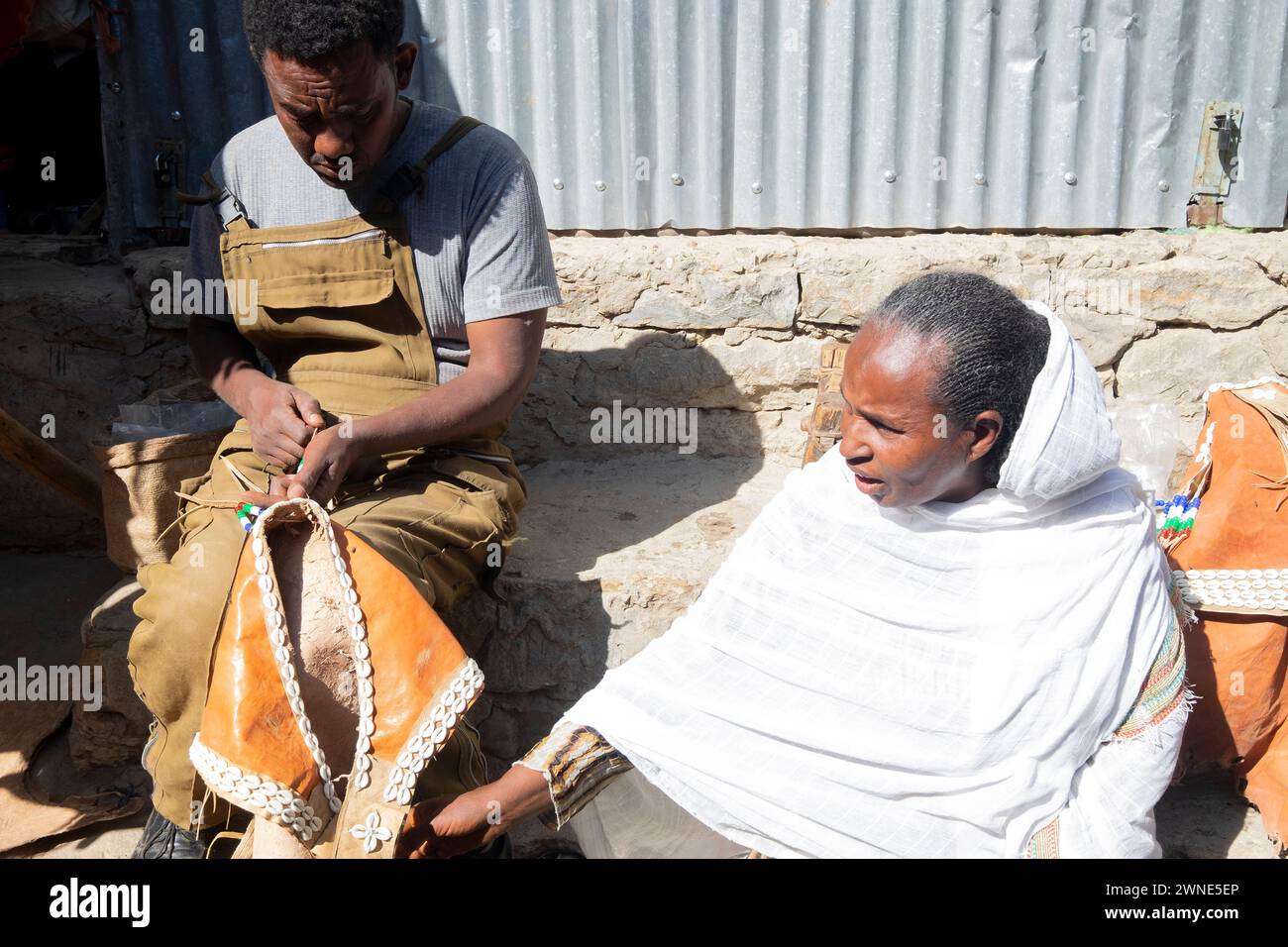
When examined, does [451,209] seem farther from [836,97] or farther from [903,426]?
[836,97]

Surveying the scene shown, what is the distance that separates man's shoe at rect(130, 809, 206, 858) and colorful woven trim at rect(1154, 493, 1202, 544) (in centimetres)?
231

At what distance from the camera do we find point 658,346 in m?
3.67

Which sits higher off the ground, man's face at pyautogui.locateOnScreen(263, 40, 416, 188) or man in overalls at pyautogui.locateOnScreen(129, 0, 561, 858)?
man's face at pyautogui.locateOnScreen(263, 40, 416, 188)

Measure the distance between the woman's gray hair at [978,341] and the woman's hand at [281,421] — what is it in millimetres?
1281

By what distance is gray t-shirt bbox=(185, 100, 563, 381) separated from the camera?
8.52 ft

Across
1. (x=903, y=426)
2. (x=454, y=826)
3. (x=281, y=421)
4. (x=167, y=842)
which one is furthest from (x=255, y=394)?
(x=903, y=426)

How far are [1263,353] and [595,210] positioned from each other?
90.8 inches

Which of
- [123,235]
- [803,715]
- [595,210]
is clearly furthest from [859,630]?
[123,235]

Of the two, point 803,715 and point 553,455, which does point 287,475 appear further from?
point 553,455

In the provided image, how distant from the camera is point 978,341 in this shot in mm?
1980

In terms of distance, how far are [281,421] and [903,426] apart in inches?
54.7

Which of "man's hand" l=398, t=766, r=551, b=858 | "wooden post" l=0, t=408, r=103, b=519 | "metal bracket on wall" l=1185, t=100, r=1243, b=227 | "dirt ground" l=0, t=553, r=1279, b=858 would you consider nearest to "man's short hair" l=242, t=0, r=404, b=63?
"wooden post" l=0, t=408, r=103, b=519

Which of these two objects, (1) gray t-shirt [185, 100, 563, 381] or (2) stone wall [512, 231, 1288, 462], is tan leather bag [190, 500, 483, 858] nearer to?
(1) gray t-shirt [185, 100, 563, 381]

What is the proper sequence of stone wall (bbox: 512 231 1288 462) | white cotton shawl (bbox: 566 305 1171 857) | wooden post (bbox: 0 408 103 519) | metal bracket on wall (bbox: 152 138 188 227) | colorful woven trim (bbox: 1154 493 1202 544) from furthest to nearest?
metal bracket on wall (bbox: 152 138 188 227) < stone wall (bbox: 512 231 1288 462) < wooden post (bbox: 0 408 103 519) < colorful woven trim (bbox: 1154 493 1202 544) < white cotton shawl (bbox: 566 305 1171 857)
